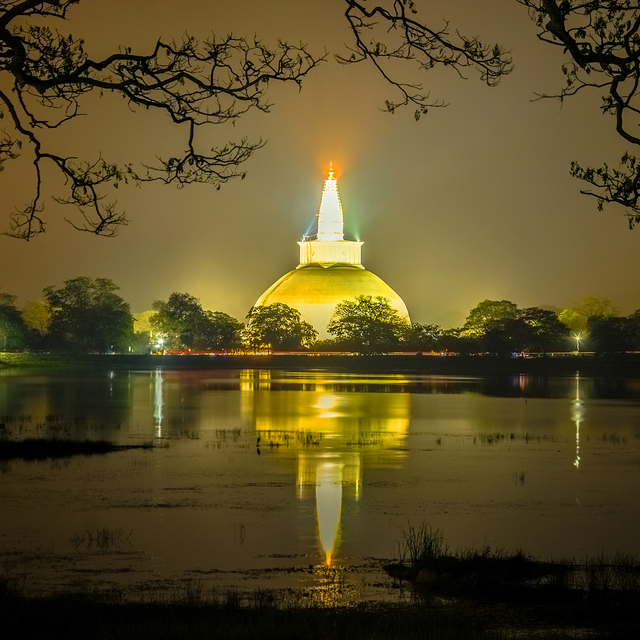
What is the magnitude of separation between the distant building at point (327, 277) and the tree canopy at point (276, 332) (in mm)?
22127

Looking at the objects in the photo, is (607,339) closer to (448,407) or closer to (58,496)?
(448,407)

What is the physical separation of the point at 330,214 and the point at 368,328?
41418 millimetres

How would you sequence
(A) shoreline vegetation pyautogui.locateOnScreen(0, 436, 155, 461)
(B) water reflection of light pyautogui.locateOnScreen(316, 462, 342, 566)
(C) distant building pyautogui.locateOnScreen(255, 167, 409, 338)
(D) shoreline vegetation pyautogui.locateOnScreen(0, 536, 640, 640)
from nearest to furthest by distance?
(D) shoreline vegetation pyautogui.locateOnScreen(0, 536, 640, 640) < (B) water reflection of light pyautogui.locateOnScreen(316, 462, 342, 566) < (A) shoreline vegetation pyautogui.locateOnScreen(0, 436, 155, 461) < (C) distant building pyautogui.locateOnScreen(255, 167, 409, 338)

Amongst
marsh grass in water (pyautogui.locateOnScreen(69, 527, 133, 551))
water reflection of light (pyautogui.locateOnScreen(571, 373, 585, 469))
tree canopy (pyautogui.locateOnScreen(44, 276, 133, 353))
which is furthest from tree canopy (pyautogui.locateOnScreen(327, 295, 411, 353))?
marsh grass in water (pyautogui.locateOnScreen(69, 527, 133, 551))

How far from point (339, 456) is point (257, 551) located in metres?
11.4

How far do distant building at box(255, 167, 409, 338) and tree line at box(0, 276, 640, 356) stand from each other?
18427mm

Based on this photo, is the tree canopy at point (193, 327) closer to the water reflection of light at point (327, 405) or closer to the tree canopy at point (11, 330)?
the tree canopy at point (11, 330)

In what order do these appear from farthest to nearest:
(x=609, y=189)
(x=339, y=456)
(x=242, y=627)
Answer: (x=339, y=456) < (x=609, y=189) < (x=242, y=627)

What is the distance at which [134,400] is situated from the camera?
47750mm

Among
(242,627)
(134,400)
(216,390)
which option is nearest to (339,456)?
(242,627)

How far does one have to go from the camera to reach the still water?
50.2 ft

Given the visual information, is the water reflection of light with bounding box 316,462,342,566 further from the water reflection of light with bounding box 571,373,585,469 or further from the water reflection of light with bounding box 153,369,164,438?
the water reflection of light with bounding box 153,369,164,438

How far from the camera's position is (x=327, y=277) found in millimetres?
145625

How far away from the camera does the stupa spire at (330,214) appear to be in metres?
153
